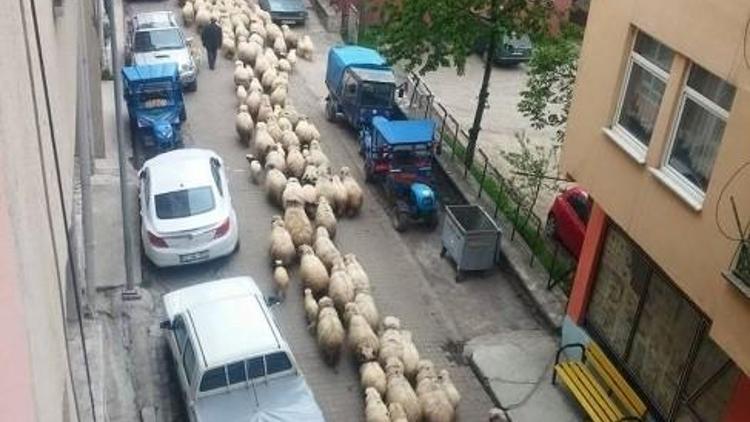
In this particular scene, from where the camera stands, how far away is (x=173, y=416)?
1288 centimetres

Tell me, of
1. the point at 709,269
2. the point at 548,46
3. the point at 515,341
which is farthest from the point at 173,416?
the point at 548,46

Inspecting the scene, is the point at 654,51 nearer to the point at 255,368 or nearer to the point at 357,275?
the point at 357,275

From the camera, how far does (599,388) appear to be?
12859 millimetres

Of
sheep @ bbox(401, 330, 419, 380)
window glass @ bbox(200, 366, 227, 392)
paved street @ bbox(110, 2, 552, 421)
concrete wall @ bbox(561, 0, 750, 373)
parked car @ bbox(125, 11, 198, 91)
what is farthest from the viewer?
parked car @ bbox(125, 11, 198, 91)

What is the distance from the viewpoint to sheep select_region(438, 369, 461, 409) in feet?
42.4

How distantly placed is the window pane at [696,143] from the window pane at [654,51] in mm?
600

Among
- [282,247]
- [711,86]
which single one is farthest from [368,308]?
[711,86]

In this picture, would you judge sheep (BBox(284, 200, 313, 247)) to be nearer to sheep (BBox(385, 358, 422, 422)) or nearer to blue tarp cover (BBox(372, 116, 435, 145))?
blue tarp cover (BBox(372, 116, 435, 145))

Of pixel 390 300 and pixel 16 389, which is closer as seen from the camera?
pixel 16 389

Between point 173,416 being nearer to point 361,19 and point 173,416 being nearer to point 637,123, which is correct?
point 637,123

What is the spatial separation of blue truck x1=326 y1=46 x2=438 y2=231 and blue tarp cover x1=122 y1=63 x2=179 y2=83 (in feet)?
13.7

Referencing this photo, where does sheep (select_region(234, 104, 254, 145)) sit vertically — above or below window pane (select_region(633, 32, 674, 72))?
below

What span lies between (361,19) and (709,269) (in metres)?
20.4

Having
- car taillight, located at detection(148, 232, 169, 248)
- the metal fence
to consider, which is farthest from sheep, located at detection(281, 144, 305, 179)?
car taillight, located at detection(148, 232, 169, 248)
